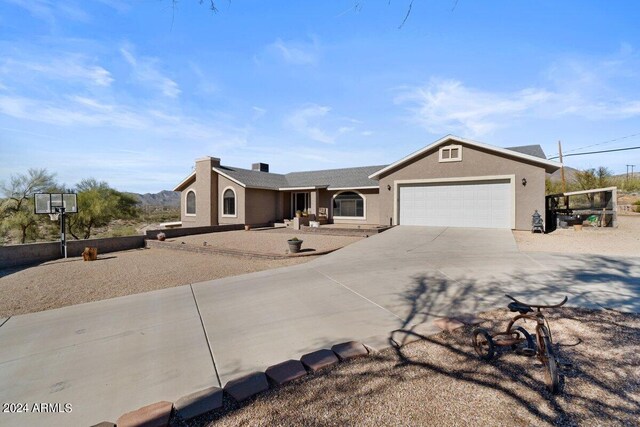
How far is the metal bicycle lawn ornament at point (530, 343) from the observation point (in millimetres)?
2723

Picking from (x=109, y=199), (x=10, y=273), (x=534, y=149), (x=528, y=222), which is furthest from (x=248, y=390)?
(x=109, y=199)

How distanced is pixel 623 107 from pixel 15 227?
43.8 meters

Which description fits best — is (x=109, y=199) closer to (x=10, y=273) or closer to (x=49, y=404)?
(x=10, y=273)

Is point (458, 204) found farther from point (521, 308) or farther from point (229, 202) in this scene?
point (229, 202)

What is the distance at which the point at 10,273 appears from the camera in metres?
9.95

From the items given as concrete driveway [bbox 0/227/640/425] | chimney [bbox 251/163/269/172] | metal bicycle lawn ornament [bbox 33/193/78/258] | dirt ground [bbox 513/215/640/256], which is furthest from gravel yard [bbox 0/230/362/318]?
chimney [bbox 251/163/269/172]

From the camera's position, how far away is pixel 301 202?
23.2 m

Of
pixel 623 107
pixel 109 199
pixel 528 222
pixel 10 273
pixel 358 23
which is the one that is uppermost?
pixel 623 107

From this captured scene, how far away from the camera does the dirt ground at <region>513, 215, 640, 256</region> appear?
9.74m

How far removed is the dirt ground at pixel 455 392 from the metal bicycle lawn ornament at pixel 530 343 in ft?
0.34

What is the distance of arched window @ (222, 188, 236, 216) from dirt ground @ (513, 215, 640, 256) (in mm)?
17317

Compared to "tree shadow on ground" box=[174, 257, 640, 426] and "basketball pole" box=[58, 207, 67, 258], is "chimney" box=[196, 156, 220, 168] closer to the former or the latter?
"basketball pole" box=[58, 207, 67, 258]

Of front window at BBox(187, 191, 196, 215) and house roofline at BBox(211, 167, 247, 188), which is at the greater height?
house roofline at BBox(211, 167, 247, 188)

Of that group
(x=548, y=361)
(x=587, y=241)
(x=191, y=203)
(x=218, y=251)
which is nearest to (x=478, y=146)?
(x=587, y=241)
